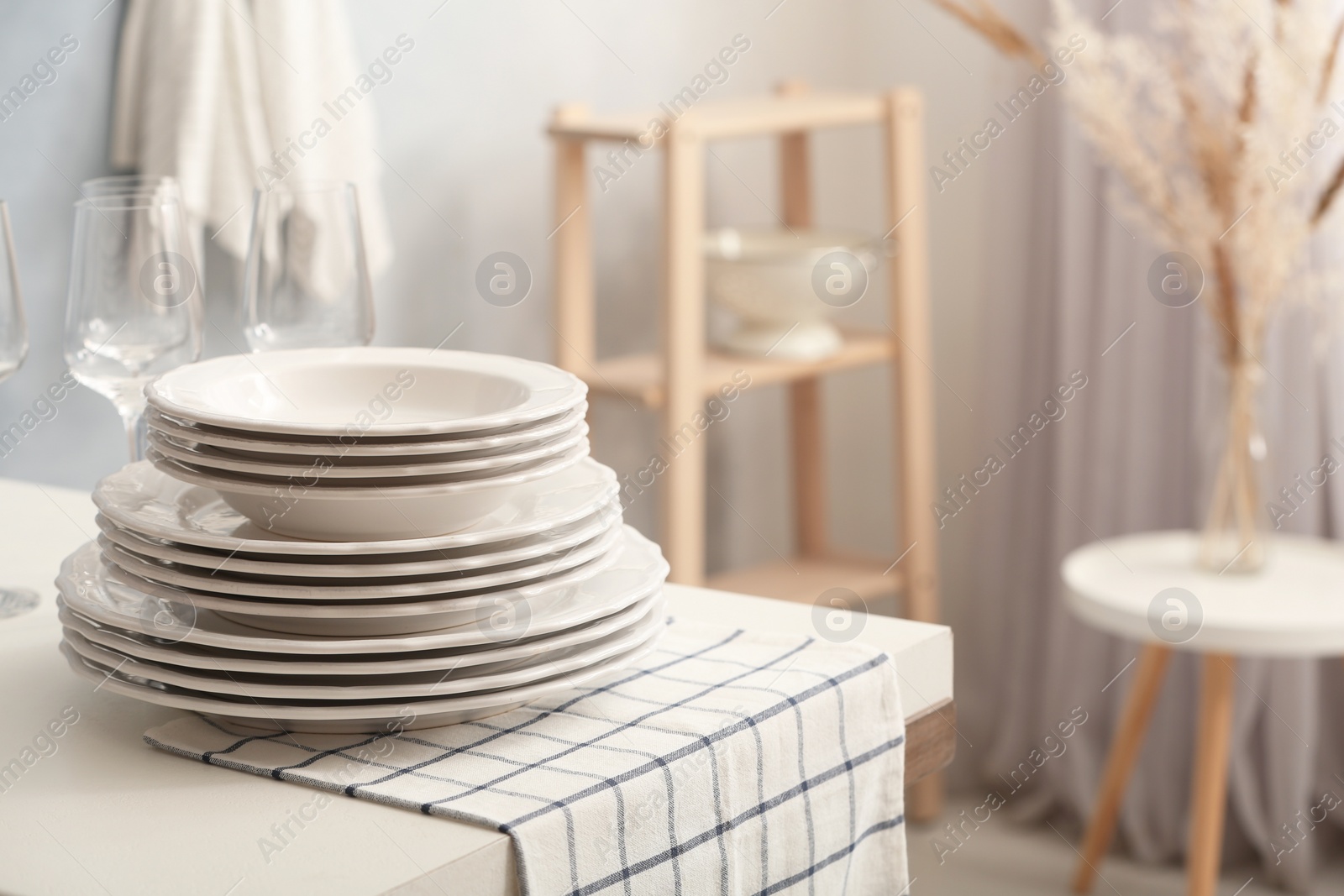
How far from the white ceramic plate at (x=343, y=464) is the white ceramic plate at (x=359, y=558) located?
0.12ft

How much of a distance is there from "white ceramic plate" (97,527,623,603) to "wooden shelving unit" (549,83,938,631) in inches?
51.7

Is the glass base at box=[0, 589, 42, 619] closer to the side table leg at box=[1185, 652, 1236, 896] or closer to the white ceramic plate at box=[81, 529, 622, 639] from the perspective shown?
the white ceramic plate at box=[81, 529, 622, 639]

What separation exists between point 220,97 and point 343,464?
1177 mm

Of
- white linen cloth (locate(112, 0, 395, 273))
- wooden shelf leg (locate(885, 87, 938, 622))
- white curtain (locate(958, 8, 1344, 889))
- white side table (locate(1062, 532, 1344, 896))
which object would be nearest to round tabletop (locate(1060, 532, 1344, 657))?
white side table (locate(1062, 532, 1344, 896))

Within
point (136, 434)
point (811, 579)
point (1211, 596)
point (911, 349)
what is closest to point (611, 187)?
point (911, 349)

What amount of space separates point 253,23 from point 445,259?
20.5 inches

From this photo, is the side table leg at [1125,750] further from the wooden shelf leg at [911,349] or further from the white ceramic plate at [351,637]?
the white ceramic plate at [351,637]

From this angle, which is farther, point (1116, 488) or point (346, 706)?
point (1116, 488)

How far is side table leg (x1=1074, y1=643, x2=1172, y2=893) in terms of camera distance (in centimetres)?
210

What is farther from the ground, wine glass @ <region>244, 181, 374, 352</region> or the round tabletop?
wine glass @ <region>244, 181, 374, 352</region>

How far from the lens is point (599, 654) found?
2.07 feet

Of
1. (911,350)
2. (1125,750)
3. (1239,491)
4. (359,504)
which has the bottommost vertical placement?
(1125,750)

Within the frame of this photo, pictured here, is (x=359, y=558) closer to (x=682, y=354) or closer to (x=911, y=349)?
(x=682, y=354)

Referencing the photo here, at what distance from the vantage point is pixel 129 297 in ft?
2.63
